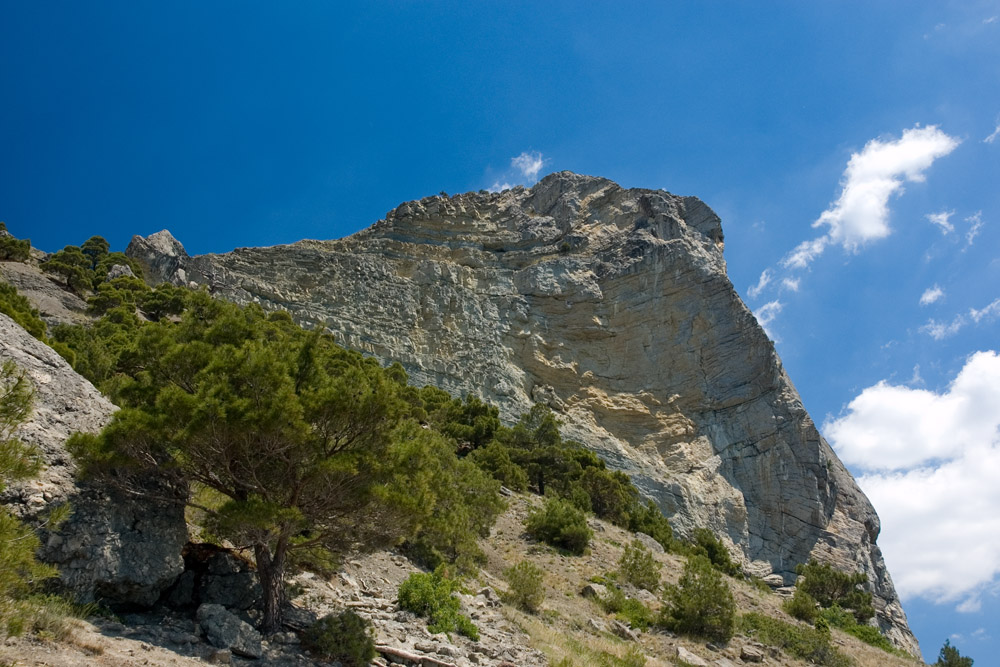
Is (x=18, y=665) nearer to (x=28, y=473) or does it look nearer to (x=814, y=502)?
(x=28, y=473)

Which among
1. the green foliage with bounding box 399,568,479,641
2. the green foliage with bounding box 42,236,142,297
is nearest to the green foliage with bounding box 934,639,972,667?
the green foliage with bounding box 399,568,479,641

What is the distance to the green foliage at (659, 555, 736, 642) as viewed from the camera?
1471 cm

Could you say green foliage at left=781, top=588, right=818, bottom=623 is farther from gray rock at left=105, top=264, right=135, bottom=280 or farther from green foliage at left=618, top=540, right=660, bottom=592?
gray rock at left=105, top=264, right=135, bottom=280

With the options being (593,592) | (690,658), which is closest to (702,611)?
(690,658)

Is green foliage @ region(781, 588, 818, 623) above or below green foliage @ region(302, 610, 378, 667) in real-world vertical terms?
above

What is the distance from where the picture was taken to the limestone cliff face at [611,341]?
42625 mm

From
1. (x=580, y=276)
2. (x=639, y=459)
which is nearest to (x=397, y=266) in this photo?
(x=580, y=276)

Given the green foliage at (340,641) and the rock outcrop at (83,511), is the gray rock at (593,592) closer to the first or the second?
the green foliage at (340,641)

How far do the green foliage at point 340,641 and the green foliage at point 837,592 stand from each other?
876 inches

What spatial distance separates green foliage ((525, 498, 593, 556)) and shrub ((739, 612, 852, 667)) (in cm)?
518

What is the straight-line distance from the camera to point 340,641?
8.41 meters

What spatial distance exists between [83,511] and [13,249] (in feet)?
120

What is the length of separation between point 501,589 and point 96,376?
10899 mm

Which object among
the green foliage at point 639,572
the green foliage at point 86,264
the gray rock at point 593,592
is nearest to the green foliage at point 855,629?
the green foliage at point 639,572
